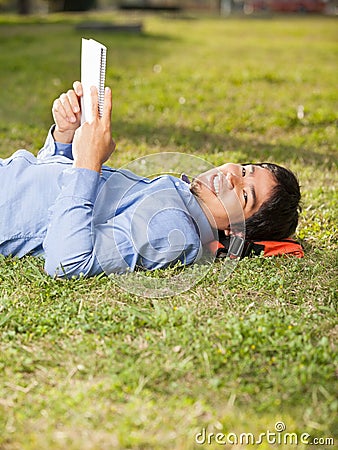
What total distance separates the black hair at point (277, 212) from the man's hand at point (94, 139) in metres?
0.77

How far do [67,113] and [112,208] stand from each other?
582mm

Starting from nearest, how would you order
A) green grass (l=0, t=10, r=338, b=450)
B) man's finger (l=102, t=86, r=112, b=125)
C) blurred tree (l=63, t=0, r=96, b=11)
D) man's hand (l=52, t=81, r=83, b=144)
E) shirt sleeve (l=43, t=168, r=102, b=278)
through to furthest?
green grass (l=0, t=10, r=338, b=450)
shirt sleeve (l=43, t=168, r=102, b=278)
man's finger (l=102, t=86, r=112, b=125)
man's hand (l=52, t=81, r=83, b=144)
blurred tree (l=63, t=0, r=96, b=11)

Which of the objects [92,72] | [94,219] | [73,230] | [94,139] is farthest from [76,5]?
[73,230]

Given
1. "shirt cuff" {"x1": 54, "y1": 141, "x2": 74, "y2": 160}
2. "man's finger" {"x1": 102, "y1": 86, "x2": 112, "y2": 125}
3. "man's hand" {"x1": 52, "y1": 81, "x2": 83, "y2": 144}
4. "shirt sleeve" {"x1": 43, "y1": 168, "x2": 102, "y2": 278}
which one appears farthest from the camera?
"shirt cuff" {"x1": 54, "y1": 141, "x2": 74, "y2": 160}

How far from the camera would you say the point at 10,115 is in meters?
6.08

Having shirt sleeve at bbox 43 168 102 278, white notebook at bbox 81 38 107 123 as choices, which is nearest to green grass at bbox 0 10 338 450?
shirt sleeve at bbox 43 168 102 278

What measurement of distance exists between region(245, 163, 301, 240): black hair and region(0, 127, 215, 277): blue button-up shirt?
0.23m

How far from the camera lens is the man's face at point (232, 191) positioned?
298 centimetres

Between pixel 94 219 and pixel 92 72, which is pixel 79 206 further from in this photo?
pixel 92 72

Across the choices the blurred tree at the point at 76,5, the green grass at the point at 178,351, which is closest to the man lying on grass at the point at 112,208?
the green grass at the point at 178,351

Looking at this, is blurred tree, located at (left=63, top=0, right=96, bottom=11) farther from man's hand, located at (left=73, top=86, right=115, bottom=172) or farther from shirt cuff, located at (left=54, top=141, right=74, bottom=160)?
man's hand, located at (left=73, top=86, right=115, bottom=172)

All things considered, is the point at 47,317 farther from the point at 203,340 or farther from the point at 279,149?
the point at 279,149

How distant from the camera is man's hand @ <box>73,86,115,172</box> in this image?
9.34 feet

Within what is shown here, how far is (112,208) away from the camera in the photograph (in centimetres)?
295
